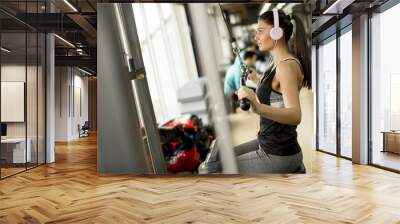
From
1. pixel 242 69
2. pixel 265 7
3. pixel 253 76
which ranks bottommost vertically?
pixel 253 76

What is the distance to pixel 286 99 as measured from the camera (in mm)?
5828

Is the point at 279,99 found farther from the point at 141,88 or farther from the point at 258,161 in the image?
the point at 141,88

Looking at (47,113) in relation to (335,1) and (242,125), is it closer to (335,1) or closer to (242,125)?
(242,125)

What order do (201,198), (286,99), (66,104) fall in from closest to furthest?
(201,198)
(286,99)
(66,104)

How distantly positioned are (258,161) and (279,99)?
983mm

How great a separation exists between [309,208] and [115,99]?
131 inches

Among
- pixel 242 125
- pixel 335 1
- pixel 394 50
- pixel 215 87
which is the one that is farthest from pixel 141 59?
pixel 394 50

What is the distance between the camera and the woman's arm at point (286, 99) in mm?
5828

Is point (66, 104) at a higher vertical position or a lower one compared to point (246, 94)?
higher

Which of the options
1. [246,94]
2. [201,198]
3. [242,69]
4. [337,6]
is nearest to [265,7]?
[242,69]

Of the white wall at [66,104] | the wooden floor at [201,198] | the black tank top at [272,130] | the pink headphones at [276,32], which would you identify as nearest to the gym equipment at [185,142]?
the wooden floor at [201,198]

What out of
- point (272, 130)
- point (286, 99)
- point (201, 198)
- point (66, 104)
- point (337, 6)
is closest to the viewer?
point (201, 198)

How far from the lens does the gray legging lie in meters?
5.99

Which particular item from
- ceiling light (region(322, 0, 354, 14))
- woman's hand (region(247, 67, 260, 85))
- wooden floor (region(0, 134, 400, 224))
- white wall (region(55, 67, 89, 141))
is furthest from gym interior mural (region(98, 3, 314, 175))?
white wall (region(55, 67, 89, 141))
